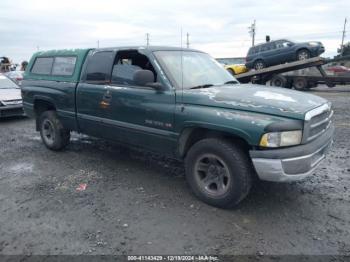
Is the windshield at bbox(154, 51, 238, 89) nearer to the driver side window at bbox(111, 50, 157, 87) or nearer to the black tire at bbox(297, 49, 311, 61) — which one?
the driver side window at bbox(111, 50, 157, 87)

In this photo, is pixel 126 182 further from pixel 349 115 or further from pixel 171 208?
pixel 349 115

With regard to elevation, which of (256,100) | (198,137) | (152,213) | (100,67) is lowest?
(152,213)

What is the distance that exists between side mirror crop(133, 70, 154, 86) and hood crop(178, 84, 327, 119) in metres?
0.49

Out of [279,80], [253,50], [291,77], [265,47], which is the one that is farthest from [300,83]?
[253,50]

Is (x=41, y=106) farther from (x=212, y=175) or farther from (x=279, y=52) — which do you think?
(x=279, y=52)

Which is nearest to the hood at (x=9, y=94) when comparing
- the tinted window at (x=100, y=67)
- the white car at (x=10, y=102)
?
the white car at (x=10, y=102)

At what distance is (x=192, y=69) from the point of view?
14.6 ft

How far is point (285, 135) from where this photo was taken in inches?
127

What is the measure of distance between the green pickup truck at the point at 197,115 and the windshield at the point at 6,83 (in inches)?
222

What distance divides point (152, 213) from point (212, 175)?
0.84 metres

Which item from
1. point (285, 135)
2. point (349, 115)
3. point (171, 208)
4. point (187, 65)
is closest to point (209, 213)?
point (171, 208)

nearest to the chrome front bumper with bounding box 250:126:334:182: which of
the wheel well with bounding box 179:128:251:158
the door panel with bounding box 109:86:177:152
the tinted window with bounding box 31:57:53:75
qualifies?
the wheel well with bounding box 179:128:251:158

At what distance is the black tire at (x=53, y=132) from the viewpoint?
588cm

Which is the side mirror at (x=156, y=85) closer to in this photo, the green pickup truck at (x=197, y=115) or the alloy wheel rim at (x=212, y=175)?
the green pickup truck at (x=197, y=115)
